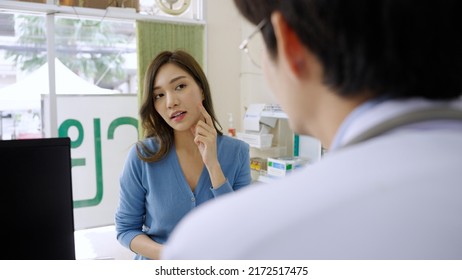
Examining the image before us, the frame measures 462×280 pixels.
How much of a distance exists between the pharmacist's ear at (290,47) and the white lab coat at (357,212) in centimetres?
13

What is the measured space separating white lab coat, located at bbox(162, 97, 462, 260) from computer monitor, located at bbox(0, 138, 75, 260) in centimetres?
54

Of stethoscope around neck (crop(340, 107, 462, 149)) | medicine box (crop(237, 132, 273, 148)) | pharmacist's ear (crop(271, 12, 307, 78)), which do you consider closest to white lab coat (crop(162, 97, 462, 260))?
stethoscope around neck (crop(340, 107, 462, 149))

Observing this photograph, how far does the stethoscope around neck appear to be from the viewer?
0.35m

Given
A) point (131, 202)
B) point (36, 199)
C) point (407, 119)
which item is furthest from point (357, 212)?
point (131, 202)

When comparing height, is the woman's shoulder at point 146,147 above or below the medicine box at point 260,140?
above

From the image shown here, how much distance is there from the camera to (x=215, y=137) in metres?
1.35

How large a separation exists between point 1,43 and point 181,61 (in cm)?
176

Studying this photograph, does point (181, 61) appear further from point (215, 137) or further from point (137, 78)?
point (137, 78)

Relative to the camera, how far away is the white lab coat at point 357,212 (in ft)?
1.00

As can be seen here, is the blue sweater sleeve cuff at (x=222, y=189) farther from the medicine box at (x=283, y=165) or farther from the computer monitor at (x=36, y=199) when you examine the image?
the medicine box at (x=283, y=165)

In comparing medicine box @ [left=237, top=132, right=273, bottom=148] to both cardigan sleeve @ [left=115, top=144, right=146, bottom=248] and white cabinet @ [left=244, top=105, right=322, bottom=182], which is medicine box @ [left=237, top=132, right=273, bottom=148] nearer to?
white cabinet @ [left=244, top=105, right=322, bottom=182]

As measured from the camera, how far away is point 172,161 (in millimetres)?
1353

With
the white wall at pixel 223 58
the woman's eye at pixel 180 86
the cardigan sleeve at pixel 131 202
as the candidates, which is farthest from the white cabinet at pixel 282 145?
the cardigan sleeve at pixel 131 202
